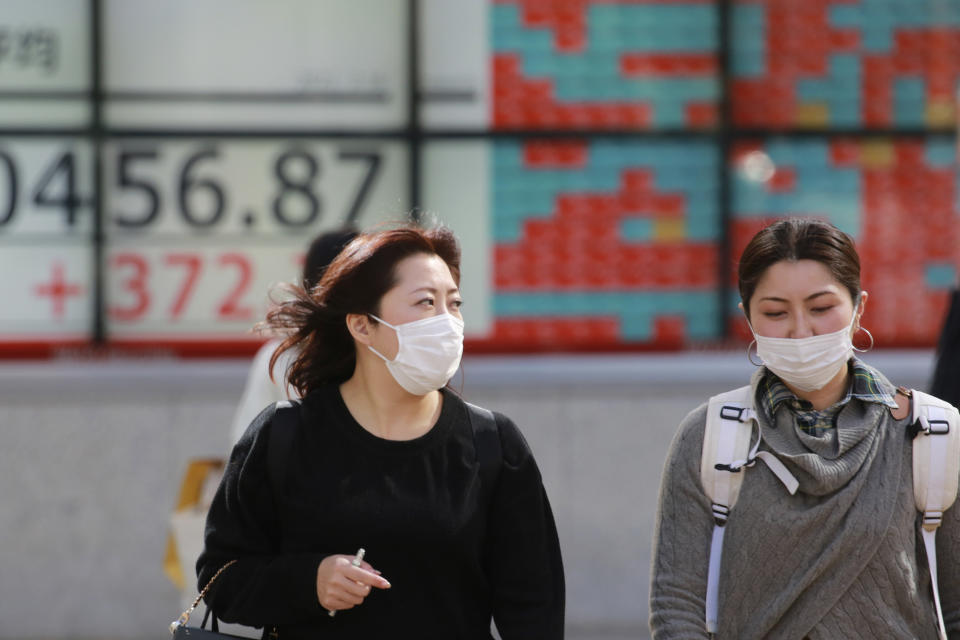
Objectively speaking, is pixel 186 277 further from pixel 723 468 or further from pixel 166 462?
pixel 723 468

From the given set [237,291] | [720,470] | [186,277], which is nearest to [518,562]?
[720,470]

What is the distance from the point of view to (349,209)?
264 inches

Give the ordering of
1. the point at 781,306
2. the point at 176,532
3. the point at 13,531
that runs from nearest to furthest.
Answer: the point at 781,306, the point at 176,532, the point at 13,531

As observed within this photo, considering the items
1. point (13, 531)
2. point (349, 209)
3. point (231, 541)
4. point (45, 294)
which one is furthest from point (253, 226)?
point (231, 541)

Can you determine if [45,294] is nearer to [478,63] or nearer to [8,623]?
[8,623]

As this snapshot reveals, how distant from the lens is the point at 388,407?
2.97 metres

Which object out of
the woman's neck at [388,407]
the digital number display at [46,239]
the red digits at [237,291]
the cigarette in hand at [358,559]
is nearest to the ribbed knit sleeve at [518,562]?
the woman's neck at [388,407]

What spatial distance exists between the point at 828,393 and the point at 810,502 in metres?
0.28

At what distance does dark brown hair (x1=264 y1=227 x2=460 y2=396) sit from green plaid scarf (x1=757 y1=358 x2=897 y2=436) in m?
0.76

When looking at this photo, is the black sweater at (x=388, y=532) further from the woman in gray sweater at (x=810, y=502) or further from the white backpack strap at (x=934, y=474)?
the white backpack strap at (x=934, y=474)

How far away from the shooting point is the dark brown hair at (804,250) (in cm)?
287

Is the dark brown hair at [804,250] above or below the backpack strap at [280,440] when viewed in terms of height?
above

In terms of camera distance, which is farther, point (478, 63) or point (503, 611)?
point (478, 63)

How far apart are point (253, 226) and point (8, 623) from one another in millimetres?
2285
